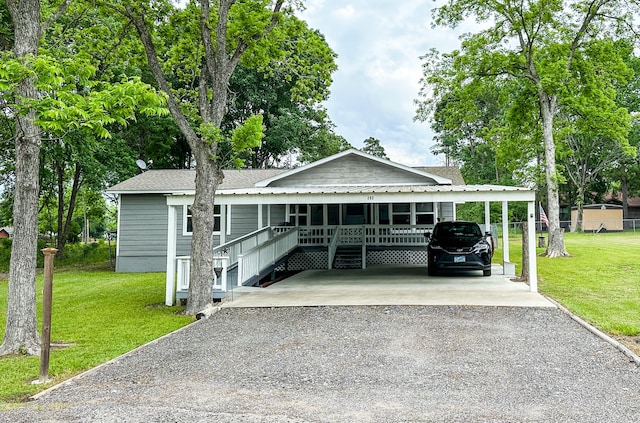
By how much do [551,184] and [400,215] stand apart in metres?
6.87

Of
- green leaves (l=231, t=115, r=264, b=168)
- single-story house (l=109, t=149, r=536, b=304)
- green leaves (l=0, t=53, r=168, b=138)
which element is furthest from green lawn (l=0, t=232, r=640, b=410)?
green leaves (l=231, t=115, r=264, b=168)

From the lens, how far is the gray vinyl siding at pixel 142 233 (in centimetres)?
1906

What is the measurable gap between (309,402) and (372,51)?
56.8ft

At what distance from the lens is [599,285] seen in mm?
12609

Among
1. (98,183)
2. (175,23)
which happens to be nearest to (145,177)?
(98,183)

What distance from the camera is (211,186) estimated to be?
998cm

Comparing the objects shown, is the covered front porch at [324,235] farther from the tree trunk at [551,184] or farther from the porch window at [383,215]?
the tree trunk at [551,184]

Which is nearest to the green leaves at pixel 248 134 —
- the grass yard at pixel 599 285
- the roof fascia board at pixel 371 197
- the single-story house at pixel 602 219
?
the roof fascia board at pixel 371 197

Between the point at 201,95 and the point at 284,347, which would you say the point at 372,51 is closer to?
the point at 201,95

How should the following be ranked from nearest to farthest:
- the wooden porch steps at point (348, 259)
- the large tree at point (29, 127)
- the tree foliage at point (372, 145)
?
1. the large tree at point (29, 127)
2. the wooden porch steps at point (348, 259)
3. the tree foliage at point (372, 145)

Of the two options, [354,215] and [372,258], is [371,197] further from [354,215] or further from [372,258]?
[354,215]

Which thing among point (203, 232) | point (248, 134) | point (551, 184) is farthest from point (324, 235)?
point (551, 184)

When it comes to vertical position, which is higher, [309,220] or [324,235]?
[309,220]

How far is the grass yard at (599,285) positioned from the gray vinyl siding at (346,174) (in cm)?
588
